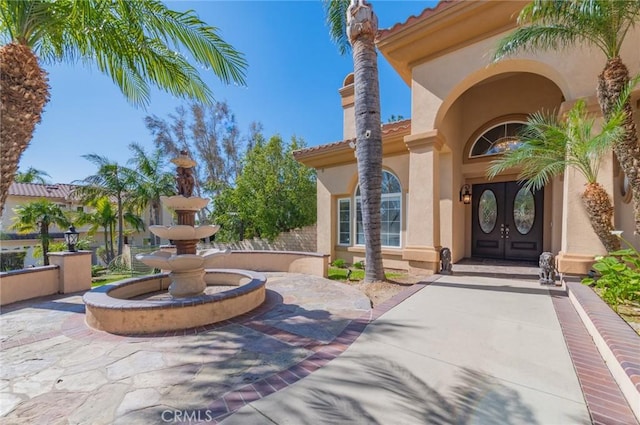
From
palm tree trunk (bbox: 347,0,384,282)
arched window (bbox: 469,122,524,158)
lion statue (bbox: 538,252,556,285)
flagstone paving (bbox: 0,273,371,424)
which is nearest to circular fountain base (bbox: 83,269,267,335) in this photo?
flagstone paving (bbox: 0,273,371,424)

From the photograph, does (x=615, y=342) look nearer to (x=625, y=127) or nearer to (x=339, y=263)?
(x=625, y=127)

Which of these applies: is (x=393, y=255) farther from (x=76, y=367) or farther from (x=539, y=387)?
(x=76, y=367)

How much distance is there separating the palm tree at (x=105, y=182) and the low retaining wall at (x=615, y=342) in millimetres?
23159

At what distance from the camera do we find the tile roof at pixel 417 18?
23.8ft

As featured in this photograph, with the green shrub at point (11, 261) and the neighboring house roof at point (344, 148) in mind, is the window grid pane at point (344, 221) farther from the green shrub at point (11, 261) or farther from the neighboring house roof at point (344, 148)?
the green shrub at point (11, 261)

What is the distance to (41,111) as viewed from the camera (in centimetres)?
429

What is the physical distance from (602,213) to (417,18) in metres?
6.90

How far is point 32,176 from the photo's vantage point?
2119 cm

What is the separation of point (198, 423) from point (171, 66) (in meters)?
6.86

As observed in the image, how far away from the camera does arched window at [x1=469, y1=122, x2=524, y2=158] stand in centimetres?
977

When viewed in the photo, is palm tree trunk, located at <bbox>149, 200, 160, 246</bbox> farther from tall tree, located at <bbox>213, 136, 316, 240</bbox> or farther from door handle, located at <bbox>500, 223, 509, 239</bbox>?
door handle, located at <bbox>500, 223, 509, 239</bbox>

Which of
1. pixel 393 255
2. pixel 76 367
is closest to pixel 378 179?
pixel 393 255

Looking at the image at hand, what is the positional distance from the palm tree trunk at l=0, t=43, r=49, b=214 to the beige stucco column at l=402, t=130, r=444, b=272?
8.60 metres

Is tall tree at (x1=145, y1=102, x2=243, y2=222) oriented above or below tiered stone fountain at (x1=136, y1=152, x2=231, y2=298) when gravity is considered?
above
